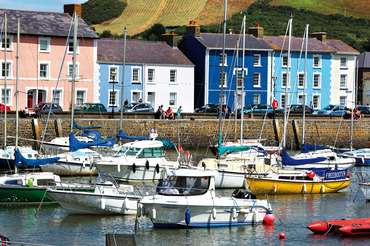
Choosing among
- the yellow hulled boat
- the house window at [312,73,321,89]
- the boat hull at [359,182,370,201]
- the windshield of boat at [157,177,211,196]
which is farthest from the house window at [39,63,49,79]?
the windshield of boat at [157,177,211,196]

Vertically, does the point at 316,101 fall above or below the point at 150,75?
below

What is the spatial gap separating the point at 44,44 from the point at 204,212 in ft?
123

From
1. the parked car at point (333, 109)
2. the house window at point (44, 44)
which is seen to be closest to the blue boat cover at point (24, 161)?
the house window at point (44, 44)

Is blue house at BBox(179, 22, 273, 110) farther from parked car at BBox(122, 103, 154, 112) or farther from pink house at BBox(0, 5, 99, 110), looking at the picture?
pink house at BBox(0, 5, 99, 110)

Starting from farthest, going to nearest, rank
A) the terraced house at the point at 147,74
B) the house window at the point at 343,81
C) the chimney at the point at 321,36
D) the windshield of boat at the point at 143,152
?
the chimney at the point at 321,36
the house window at the point at 343,81
the terraced house at the point at 147,74
the windshield of boat at the point at 143,152

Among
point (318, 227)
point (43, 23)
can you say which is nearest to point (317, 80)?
point (43, 23)

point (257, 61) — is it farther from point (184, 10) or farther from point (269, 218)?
point (184, 10)

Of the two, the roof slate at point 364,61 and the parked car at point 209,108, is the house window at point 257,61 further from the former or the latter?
the roof slate at point 364,61

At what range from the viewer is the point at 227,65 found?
67.7 metres

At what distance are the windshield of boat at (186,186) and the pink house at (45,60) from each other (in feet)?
109

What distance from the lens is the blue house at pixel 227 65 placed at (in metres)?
67.0

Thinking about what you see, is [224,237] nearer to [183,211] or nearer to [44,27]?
[183,211]

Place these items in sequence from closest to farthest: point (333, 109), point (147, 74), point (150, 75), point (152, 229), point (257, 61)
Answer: point (152, 229)
point (147, 74)
point (150, 75)
point (333, 109)
point (257, 61)

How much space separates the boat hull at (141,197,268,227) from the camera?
25.6 meters
